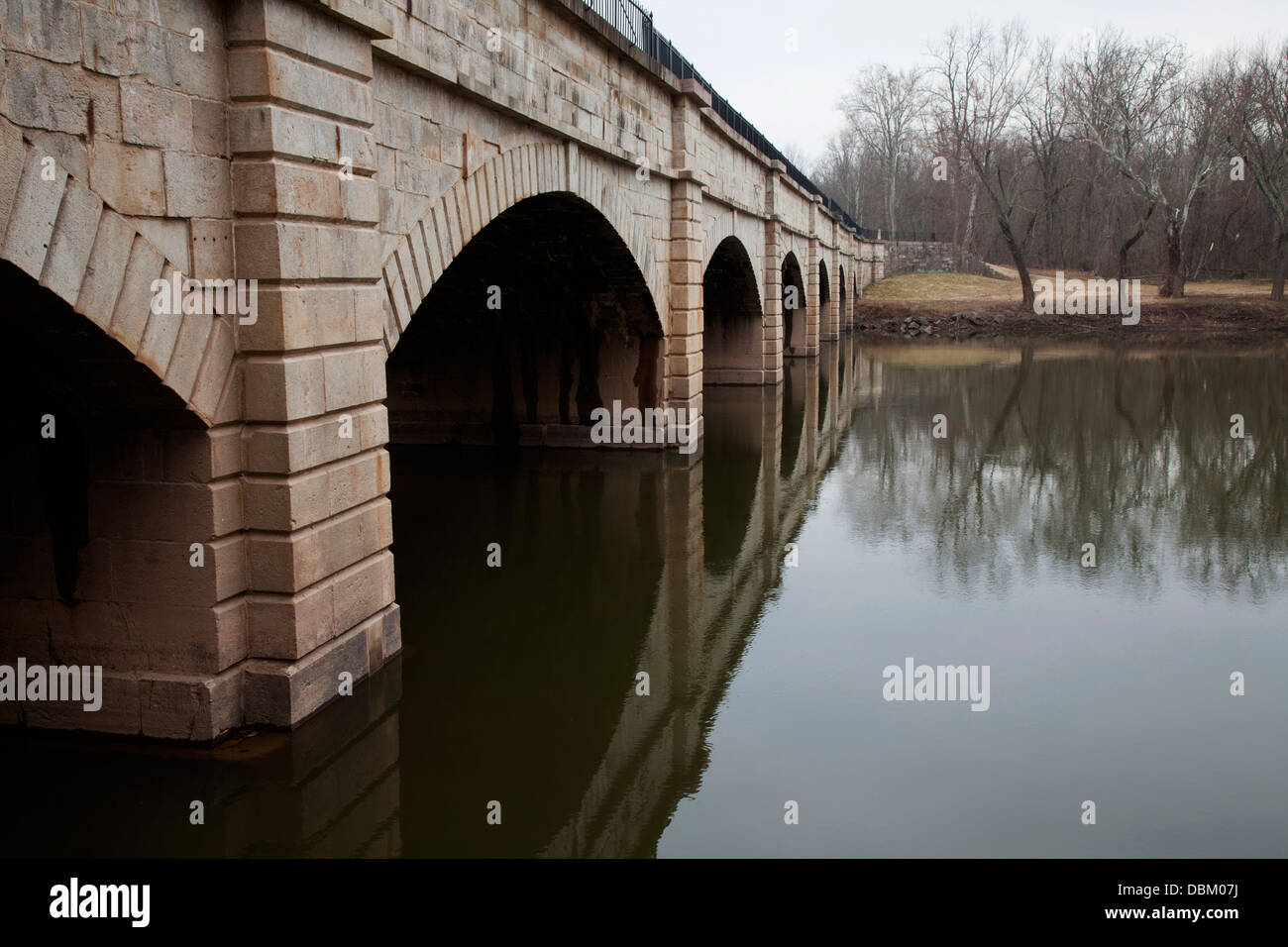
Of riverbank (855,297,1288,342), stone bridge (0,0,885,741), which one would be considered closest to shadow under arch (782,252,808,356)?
riverbank (855,297,1288,342)

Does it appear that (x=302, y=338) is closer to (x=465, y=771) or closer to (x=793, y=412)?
(x=465, y=771)

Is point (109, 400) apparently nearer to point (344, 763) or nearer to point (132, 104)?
point (132, 104)

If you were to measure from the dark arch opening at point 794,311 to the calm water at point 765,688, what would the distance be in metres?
19.1

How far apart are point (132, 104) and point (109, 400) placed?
155 centimetres

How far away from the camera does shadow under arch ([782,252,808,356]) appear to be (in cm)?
3412

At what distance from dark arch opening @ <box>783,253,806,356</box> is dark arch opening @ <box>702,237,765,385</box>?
22.3ft

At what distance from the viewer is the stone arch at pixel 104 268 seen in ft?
15.5

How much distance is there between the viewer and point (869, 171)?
83.2 metres

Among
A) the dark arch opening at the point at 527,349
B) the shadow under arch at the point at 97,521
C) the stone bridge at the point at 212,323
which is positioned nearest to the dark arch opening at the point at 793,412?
the dark arch opening at the point at 527,349

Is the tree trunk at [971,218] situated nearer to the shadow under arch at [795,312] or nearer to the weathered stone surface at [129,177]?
the shadow under arch at [795,312]

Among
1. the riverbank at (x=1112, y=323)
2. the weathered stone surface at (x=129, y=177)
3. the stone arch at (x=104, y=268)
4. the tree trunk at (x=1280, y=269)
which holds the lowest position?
the stone arch at (x=104, y=268)

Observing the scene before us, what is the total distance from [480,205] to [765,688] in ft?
15.3

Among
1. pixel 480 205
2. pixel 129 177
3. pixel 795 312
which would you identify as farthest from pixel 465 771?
pixel 795 312

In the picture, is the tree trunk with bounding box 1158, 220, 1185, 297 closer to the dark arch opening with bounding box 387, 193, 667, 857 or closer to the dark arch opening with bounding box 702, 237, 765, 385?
the dark arch opening with bounding box 702, 237, 765, 385
